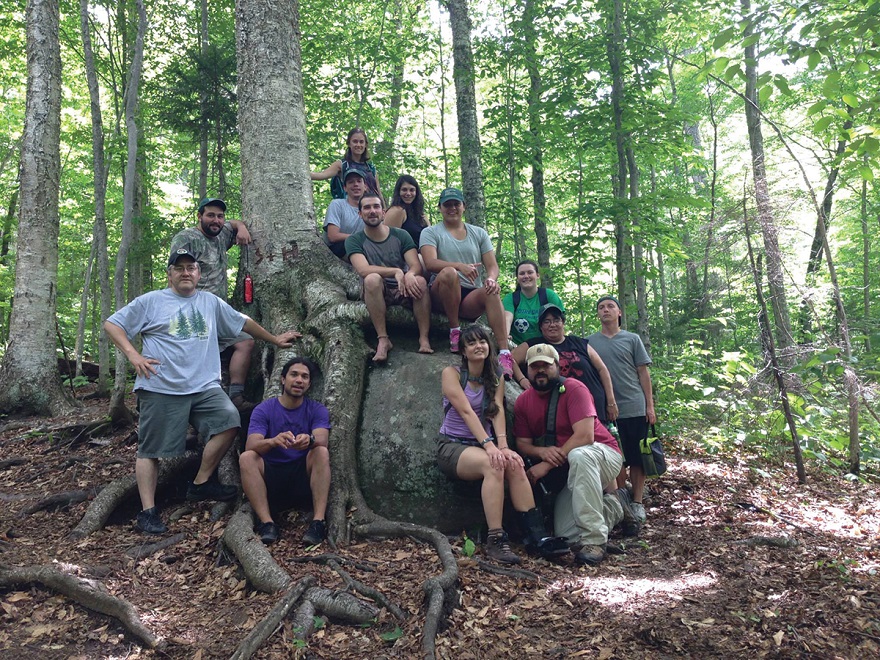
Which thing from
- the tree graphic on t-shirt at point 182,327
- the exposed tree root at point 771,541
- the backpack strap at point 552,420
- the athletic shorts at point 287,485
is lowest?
the exposed tree root at point 771,541

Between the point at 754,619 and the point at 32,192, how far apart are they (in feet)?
34.7

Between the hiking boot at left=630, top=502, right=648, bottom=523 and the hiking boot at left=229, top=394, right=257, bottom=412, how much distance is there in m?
4.36

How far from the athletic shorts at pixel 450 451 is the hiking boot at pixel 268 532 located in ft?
5.06

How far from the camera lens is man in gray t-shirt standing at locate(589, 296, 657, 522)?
22.2ft

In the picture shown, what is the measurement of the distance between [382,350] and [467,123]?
5.90 m

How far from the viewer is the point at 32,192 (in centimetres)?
909

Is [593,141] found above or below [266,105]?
above

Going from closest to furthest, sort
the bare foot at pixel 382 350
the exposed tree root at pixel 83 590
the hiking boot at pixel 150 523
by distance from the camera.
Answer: the exposed tree root at pixel 83 590
the hiking boot at pixel 150 523
the bare foot at pixel 382 350

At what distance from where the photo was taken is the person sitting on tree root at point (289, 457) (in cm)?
511

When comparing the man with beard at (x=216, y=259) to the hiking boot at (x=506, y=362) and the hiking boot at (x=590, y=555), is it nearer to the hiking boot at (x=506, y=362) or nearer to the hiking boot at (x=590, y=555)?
the hiking boot at (x=506, y=362)

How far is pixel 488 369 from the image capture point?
5559 mm

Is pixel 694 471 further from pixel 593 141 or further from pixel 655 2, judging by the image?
pixel 655 2

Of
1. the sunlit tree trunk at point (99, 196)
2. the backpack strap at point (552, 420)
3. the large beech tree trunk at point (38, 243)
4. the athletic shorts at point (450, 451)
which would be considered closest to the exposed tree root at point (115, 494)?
the athletic shorts at point (450, 451)

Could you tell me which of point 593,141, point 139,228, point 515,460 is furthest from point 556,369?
point 139,228
